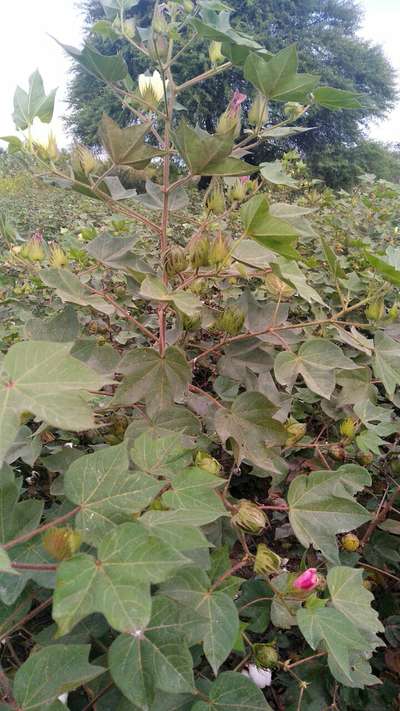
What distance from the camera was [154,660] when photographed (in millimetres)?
418

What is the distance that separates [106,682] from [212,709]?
11cm

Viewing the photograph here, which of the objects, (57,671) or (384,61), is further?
(384,61)

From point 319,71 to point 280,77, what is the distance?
44.1ft

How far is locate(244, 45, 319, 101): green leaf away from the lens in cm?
63

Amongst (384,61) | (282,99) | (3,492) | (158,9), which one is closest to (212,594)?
(3,492)

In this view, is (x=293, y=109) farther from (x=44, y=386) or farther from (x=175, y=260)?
(x=44, y=386)

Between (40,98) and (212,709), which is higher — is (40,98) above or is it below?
above

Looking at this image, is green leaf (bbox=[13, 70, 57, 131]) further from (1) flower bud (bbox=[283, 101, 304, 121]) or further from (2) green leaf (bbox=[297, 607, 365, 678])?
(2) green leaf (bbox=[297, 607, 365, 678])

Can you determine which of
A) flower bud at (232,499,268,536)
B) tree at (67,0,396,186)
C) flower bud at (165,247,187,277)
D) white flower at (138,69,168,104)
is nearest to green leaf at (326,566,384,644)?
flower bud at (232,499,268,536)

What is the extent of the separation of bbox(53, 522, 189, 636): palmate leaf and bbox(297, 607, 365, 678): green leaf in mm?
217

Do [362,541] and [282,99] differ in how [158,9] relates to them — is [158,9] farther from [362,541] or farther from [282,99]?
[362,541]

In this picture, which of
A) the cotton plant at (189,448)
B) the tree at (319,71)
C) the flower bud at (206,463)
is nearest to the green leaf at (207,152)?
the cotton plant at (189,448)

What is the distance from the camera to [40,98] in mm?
737

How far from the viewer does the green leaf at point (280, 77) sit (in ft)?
2.06
